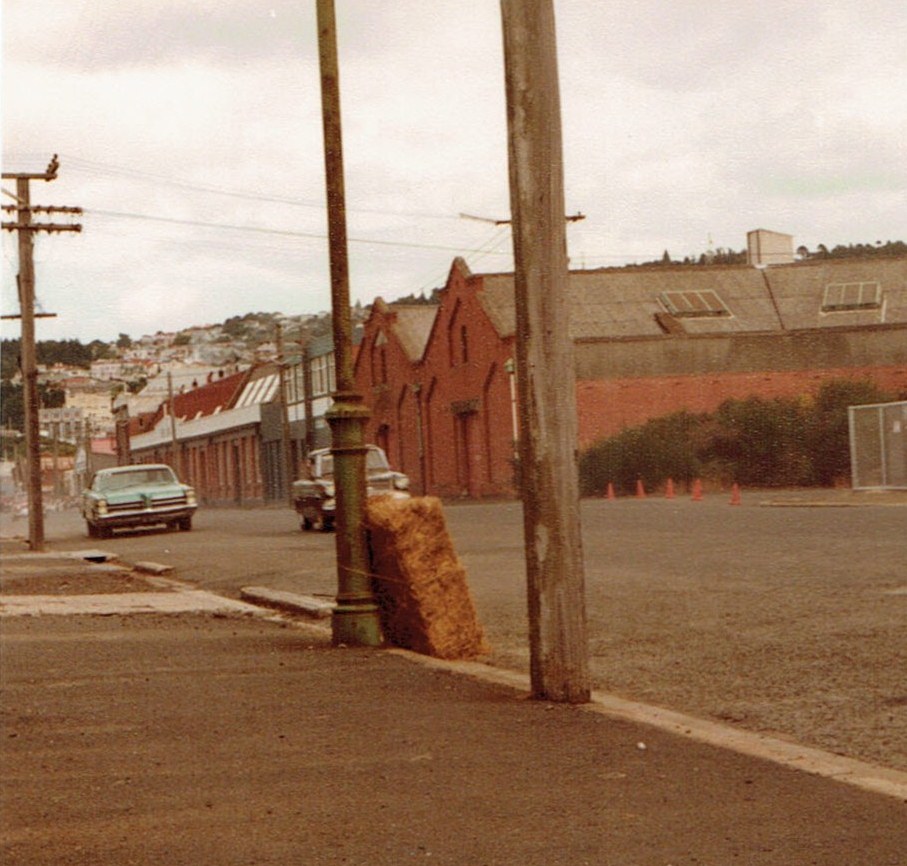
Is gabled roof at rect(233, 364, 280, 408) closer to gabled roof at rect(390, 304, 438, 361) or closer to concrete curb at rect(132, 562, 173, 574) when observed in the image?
gabled roof at rect(390, 304, 438, 361)

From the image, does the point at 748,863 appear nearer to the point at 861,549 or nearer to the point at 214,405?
the point at 861,549

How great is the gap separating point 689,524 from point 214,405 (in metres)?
84.4

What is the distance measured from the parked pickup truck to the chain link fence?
11714mm

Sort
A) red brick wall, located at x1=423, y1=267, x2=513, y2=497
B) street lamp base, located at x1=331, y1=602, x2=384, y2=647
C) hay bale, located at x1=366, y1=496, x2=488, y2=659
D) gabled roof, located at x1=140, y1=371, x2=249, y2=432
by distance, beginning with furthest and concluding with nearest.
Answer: gabled roof, located at x1=140, y1=371, x2=249, y2=432 → red brick wall, located at x1=423, y1=267, x2=513, y2=497 → street lamp base, located at x1=331, y1=602, x2=384, y2=647 → hay bale, located at x1=366, y1=496, x2=488, y2=659

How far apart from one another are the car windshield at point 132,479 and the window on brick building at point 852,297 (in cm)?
A: 3188

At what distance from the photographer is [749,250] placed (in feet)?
238

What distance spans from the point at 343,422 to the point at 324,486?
21.0 m

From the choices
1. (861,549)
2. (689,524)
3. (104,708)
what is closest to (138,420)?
(689,524)

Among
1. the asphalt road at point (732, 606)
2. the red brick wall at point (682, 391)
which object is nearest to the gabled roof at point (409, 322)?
the red brick wall at point (682, 391)

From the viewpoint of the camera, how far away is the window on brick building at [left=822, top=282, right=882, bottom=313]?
60.9 meters

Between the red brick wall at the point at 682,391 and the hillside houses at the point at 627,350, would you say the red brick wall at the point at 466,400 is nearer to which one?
the hillside houses at the point at 627,350

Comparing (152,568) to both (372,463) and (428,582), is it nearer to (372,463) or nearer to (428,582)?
(372,463)

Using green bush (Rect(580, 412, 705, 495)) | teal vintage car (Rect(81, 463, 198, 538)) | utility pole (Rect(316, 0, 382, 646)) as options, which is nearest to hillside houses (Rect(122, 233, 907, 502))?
green bush (Rect(580, 412, 705, 495))

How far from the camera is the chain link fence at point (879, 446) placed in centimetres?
3666
